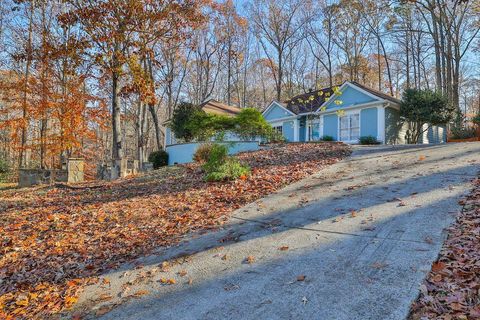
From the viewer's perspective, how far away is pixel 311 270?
310 centimetres

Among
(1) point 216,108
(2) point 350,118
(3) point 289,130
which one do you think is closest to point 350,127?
(2) point 350,118

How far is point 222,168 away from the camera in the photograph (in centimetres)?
750

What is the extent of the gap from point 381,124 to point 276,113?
789 centimetres

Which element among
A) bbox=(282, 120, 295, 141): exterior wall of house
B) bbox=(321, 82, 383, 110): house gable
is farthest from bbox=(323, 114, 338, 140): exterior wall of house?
bbox=(282, 120, 295, 141): exterior wall of house

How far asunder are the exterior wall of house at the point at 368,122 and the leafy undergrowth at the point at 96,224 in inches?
338

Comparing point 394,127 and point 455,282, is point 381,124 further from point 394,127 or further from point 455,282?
point 455,282

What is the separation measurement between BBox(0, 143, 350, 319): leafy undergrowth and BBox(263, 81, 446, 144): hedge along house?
8.15 m

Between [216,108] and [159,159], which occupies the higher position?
[216,108]

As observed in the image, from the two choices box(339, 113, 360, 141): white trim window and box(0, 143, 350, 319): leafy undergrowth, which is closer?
box(0, 143, 350, 319): leafy undergrowth

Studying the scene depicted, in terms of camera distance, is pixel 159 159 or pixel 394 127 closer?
pixel 159 159

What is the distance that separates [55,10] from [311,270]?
19573 millimetres

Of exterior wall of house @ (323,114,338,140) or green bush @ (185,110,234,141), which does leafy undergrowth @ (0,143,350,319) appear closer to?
green bush @ (185,110,234,141)

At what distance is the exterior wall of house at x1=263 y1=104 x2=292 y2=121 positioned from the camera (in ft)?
69.7

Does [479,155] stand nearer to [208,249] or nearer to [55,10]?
[208,249]
